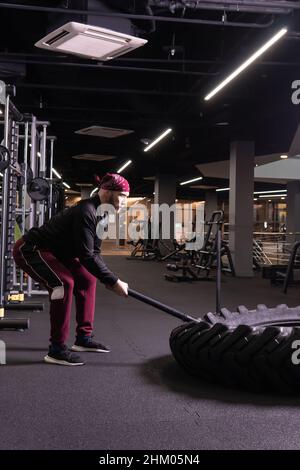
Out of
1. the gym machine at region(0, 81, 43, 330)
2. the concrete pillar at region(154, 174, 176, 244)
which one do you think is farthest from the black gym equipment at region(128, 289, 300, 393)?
the concrete pillar at region(154, 174, 176, 244)

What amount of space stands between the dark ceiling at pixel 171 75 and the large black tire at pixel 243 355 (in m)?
2.86

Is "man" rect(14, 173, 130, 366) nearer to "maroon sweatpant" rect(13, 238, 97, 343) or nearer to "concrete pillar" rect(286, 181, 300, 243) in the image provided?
"maroon sweatpant" rect(13, 238, 97, 343)

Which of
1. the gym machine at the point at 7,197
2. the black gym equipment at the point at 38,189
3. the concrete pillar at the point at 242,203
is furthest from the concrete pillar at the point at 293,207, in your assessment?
the gym machine at the point at 7,197

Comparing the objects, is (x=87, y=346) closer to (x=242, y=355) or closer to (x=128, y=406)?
(x=128, y=406)

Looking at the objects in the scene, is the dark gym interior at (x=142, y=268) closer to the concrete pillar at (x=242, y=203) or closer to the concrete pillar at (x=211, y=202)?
the concrete pillar at (x=242, y=203)

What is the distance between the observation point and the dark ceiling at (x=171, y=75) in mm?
4352

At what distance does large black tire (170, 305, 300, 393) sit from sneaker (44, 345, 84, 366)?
0.63m

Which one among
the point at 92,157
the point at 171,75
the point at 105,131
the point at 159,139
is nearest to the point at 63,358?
the point at 171,75

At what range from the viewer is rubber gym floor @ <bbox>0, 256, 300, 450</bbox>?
182 centimetres

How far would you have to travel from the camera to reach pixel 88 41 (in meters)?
4.19

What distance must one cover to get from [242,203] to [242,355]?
284 inches

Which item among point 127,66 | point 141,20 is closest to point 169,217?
point 127,66

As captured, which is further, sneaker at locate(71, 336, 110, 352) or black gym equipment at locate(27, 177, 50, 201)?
black gym equipment at locate(27, 177, 50, 201)
